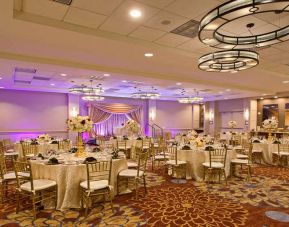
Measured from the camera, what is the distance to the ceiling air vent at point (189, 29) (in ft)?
14.6

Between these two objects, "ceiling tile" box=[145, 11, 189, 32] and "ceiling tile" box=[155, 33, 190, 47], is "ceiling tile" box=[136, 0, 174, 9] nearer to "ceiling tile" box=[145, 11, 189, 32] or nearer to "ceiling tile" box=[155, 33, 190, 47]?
"ceiling tile" box=[145, 11, 189, 32]

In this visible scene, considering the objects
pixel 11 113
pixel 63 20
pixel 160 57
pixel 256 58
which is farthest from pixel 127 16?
pixel 11 113

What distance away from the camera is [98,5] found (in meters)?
3.76

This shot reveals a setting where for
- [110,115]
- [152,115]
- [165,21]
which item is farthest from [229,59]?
[152,115]

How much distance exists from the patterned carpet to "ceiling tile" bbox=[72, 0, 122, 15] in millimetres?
3485

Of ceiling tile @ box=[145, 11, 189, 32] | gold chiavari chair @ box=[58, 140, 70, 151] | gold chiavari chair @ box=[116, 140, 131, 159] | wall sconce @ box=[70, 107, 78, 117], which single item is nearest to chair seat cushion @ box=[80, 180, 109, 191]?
ceiling tile @ box=[145, 11, 189, 32]

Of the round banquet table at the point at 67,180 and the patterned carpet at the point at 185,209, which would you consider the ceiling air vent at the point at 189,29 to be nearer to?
the round banquet table at the point at 67,180

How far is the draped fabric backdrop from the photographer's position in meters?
15.2

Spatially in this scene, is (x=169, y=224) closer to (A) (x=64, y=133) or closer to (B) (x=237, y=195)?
(B) (x=237, y=195)

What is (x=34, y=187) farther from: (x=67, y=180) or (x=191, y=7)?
(x=191, y=7)

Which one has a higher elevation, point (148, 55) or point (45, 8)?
point (45, 8)

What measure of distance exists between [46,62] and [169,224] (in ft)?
17.7

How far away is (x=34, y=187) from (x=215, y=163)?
4303 mm

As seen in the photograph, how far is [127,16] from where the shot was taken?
4.13m
